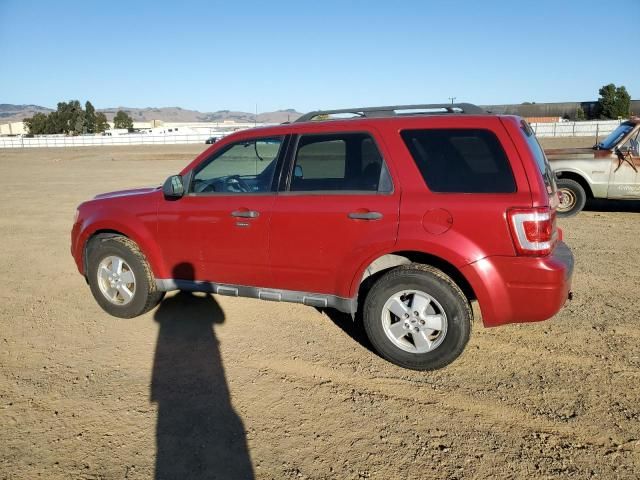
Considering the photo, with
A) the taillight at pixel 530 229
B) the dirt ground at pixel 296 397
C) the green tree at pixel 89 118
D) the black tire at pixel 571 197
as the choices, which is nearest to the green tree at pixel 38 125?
the green tree at pixel 89 118

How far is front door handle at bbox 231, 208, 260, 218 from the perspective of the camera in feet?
13.4

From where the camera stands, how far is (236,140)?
436 cm

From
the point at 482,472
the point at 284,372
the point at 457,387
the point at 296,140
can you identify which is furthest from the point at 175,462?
the point at 296,140

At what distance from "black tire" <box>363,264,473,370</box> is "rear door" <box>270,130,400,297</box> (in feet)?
0.83

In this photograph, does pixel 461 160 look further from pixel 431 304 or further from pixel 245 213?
pixel 245 213

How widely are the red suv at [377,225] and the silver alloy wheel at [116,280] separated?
45mm

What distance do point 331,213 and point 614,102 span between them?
84986 mm

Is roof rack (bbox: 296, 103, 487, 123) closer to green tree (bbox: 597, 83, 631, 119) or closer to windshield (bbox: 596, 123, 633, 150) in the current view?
windshield (bbox: 596, 123, 633, 150)

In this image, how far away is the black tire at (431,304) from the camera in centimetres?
348

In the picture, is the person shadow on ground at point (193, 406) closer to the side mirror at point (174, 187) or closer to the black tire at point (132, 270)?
the black tire at point (132, 270)

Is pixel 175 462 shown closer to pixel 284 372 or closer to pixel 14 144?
pixel 284 372

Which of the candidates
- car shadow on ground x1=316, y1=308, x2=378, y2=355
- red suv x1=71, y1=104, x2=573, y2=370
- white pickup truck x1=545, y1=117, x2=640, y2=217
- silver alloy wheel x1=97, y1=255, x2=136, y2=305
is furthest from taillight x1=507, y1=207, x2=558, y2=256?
white pickup truck x1=545, y1=117, x2=640, y2=217

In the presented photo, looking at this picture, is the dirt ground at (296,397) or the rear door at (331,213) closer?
the dirt ground at (296,397)

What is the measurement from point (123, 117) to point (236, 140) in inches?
5318
